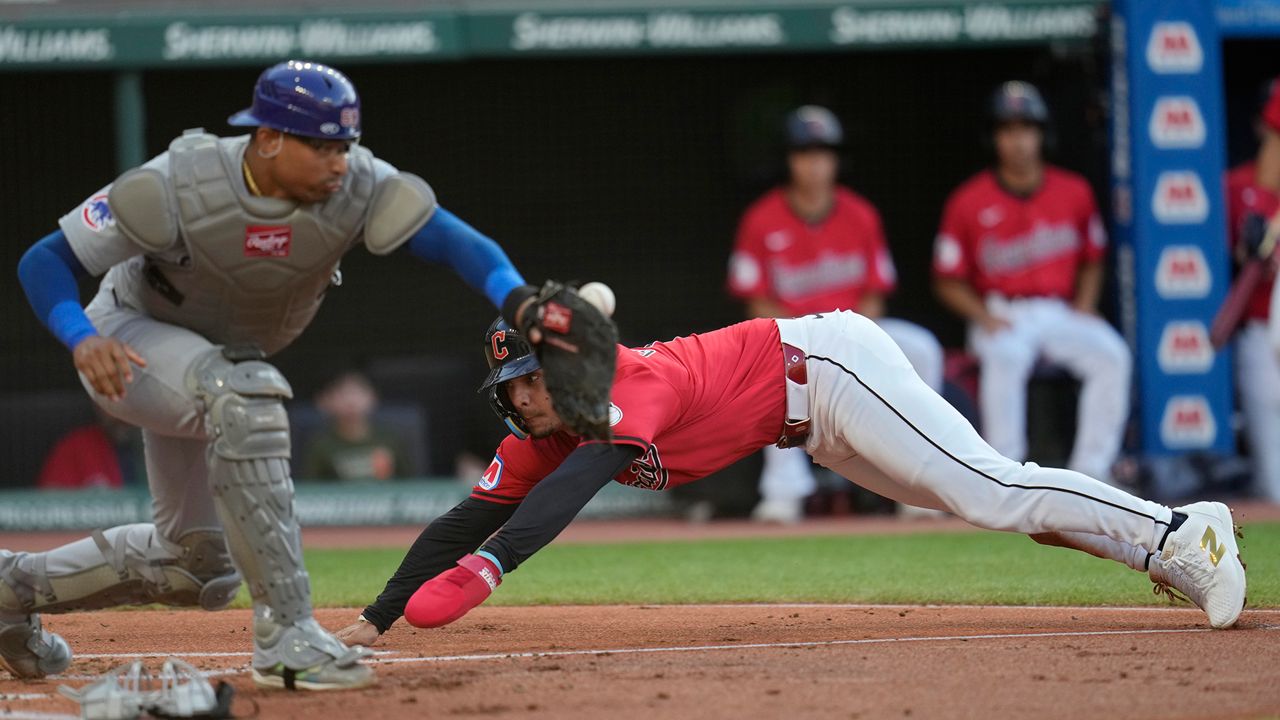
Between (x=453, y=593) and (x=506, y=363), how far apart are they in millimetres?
700

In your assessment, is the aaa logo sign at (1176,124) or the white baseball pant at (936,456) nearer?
the white baseball pant at (936,456)

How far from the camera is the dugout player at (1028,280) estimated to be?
919 cm

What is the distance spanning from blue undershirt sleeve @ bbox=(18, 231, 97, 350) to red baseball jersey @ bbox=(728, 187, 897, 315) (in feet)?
19.3

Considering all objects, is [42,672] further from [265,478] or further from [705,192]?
[705,192]

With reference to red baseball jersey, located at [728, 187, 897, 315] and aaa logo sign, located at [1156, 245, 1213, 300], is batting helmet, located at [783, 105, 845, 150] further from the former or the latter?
aaa logo sign, located at [1156, 245, 1213, 300]

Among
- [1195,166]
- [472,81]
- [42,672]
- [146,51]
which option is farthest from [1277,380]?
[42,672]

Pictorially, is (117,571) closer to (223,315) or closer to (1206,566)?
(223,315)

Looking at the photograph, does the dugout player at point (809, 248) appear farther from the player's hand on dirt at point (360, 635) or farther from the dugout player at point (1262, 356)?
the player's hand on dirt at point (360, 635)

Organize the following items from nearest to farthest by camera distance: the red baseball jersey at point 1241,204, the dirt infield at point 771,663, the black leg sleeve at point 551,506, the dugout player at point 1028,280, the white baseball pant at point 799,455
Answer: the dirt infield at point 771,663, the black leg sleeve at point 551,506, the white baseball pant at point 799,455, the dugout player at point 1028,280, the red baseball jersey at point 1241,204

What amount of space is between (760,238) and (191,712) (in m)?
6.53

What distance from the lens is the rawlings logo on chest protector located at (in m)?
3.95

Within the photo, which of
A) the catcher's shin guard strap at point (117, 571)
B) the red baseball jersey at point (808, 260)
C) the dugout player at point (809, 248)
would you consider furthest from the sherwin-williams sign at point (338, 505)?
the catcher's shin guard strap at point (117, 571)

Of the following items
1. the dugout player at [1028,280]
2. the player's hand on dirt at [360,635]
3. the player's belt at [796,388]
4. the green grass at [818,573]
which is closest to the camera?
the player's hand on dirt at [360,635]

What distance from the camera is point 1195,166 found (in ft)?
31.3
